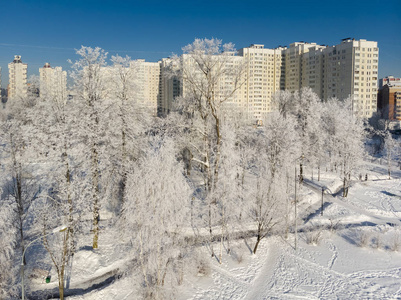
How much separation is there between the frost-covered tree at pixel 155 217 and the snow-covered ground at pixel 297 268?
1.75m

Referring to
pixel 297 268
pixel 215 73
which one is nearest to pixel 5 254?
pixel 297 268

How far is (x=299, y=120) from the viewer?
4369cm

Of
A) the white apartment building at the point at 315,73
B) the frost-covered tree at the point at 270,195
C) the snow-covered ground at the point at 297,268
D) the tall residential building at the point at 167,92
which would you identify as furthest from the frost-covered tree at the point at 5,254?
the tall residential building at the point at 167,92

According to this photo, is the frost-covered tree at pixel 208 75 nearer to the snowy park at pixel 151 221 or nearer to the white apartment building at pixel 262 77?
the snowy park at pixel 151 221

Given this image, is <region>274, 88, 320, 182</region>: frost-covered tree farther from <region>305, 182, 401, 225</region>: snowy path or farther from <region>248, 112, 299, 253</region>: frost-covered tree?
<region>248, 112, 299, 253</region>: frost-covered tree

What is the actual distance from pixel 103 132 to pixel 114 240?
7567mm

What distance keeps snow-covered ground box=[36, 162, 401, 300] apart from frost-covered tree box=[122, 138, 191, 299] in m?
1.75

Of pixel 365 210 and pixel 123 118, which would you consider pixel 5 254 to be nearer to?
pixel 123 118

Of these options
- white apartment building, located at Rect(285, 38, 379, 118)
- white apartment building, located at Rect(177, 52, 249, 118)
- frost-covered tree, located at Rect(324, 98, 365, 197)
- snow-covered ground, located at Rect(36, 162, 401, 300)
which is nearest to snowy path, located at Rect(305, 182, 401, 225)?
snow-covered ground, located at Rect(36, 162, 401, 300)

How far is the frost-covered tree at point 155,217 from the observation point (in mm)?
16750

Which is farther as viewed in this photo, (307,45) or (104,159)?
(307,45)

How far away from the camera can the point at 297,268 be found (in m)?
23.0

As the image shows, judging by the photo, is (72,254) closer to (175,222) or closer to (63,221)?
(63,221)

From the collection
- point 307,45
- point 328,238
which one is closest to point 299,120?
point 328,238
